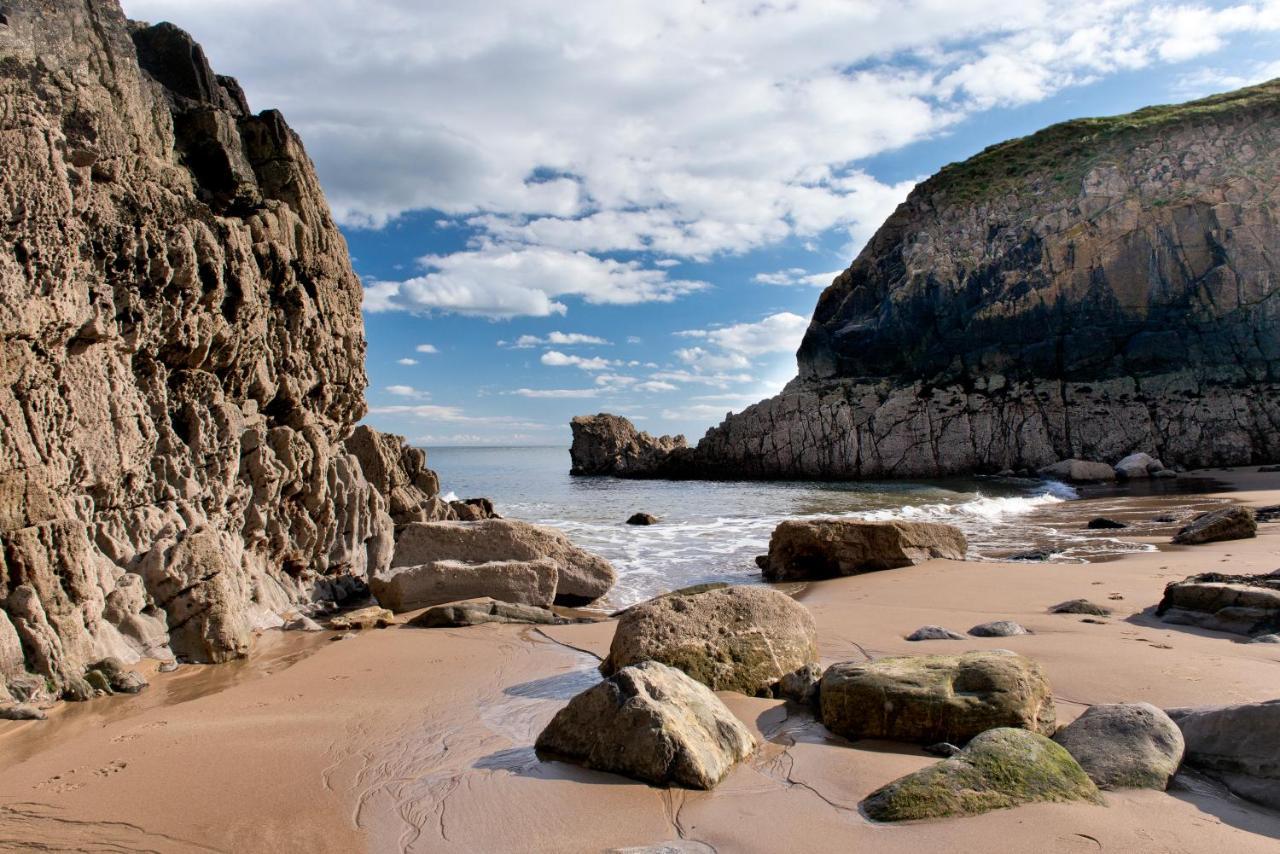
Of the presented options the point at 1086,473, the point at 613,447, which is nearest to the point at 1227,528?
the point at 1086,473

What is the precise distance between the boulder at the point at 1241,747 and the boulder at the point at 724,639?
242 centimetres

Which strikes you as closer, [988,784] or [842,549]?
[988,784]

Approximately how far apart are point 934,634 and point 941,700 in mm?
2751

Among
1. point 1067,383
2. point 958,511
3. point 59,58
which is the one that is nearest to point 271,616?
point 59,58

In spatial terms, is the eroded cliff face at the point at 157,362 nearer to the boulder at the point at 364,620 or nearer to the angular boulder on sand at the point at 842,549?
the boulder at the point at 364,620

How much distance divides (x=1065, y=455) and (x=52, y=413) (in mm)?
45300

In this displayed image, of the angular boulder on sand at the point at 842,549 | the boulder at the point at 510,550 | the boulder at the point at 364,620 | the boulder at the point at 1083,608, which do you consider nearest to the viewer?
the boulder at the point at 1083,608

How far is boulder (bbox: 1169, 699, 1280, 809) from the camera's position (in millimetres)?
3387

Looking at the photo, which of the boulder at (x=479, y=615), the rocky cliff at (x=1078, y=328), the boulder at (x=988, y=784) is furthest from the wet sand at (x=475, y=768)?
the rocky cliff at (x=1078, y=328)

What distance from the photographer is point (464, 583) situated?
987 centimetres

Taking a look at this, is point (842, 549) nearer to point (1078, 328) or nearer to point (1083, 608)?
point (1083, 608)

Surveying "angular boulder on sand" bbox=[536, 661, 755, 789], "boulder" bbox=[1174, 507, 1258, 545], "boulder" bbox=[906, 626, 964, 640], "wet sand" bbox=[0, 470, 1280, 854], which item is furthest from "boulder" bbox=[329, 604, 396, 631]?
"boulder" bbox=[1174, 507, 1258, 545]

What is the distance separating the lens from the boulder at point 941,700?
4.12 meters

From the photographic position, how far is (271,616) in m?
8.20
